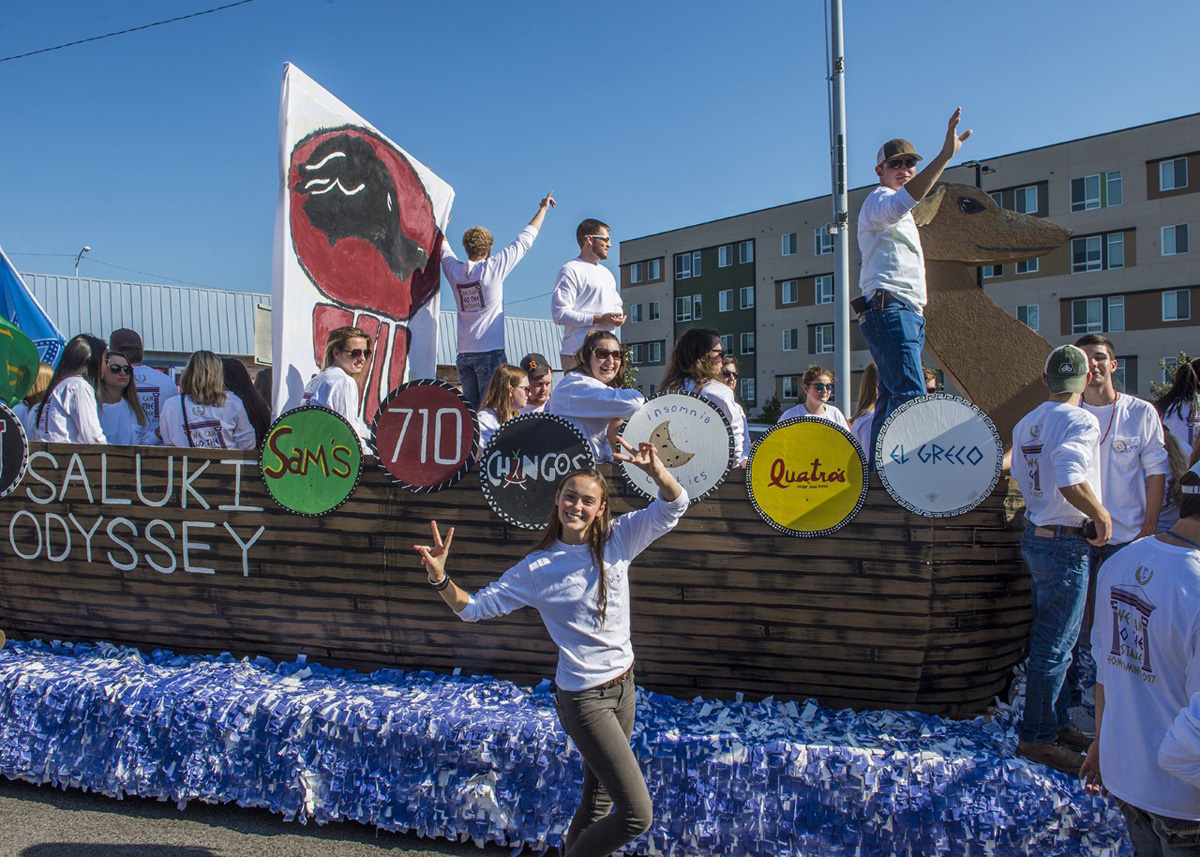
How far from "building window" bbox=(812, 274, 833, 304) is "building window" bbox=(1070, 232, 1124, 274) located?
902cm

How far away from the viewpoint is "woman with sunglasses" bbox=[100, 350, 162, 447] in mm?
4930

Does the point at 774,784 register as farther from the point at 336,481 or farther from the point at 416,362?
the point at 416,362

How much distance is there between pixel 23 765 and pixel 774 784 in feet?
10.5

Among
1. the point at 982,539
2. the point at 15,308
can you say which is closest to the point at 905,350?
the point at 982,539

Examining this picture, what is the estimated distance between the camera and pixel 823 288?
35.9 m

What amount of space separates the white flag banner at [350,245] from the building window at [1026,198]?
1136 inches

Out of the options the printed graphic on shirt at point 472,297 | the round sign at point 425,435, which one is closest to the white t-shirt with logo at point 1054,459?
the round sign at point 425,435

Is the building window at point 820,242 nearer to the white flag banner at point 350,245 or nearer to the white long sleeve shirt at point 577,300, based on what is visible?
the white flag banner at point 350,245

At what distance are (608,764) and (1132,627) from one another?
4.76 feet

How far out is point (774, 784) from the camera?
3082 millimetres

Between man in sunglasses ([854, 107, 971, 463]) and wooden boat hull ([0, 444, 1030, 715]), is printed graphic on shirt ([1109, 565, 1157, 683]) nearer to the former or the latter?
wooden boat hull ([0, 444, 1030, 715])

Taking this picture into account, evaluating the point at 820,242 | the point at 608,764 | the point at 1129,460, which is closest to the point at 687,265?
the point at 820,242

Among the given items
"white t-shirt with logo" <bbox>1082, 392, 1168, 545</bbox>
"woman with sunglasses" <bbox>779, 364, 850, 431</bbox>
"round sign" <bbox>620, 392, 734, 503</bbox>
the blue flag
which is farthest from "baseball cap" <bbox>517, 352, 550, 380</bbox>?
→ the blue flag

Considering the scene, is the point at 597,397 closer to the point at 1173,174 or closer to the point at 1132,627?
the point at 1132,627
